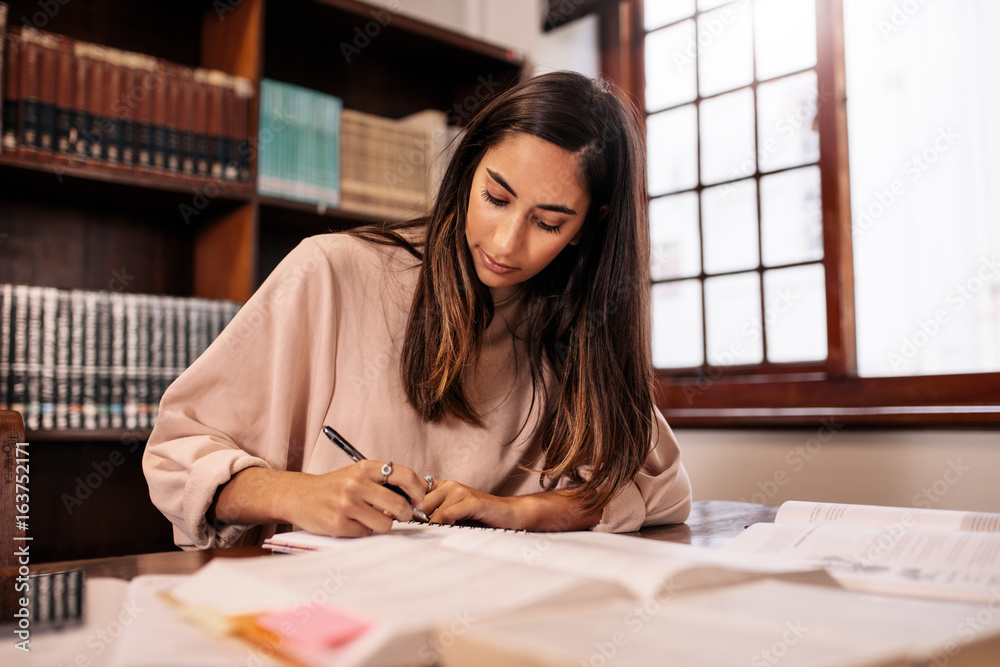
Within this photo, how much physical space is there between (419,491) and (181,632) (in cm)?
41

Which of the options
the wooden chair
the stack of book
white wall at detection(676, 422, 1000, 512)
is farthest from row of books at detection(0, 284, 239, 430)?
white wall at detection(676, 422, 1000, 512)

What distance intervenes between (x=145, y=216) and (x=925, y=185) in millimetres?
2116

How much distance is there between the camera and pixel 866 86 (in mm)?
2141

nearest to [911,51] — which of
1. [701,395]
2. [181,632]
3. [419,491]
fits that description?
[701,395]

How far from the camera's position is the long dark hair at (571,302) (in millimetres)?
1245

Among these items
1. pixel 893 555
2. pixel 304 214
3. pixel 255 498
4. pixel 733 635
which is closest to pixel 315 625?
pixel 733 635

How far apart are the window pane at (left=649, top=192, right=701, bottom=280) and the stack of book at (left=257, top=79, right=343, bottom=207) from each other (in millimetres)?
1007

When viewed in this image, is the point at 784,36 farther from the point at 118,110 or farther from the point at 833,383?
the point at 118,110

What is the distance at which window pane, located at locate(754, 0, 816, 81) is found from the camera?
7.29 feet

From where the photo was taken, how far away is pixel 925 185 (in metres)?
2.04

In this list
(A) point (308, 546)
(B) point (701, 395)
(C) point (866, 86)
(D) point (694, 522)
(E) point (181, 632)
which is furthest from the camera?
(B) point (701, 395)

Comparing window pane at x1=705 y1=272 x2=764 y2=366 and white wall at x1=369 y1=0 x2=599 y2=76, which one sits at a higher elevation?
white wall at x1=369 y1=0 x2=599 y2=76

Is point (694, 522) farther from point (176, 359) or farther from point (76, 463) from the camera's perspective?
point (76, 463)

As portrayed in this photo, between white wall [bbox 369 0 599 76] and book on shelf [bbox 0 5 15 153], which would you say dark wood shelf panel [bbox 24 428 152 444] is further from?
white wall [bbox 369 0 599 76]
